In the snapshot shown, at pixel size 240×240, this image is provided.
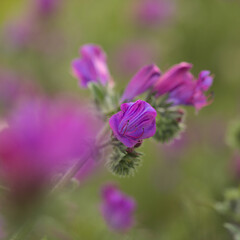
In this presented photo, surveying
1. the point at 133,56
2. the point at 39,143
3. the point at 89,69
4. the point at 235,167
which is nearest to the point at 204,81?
the point at 89,69

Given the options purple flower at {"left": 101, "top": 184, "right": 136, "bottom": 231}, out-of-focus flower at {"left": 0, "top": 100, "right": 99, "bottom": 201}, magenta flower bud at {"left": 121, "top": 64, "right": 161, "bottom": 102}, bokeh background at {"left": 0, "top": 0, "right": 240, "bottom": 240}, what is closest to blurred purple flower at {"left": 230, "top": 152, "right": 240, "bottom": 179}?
bokeh background at {"left": 0, "top": 0, "right": 240, "bottom": 240}

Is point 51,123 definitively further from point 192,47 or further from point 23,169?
point 192,47

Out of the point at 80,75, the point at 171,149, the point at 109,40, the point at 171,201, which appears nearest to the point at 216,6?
the point at 109,40

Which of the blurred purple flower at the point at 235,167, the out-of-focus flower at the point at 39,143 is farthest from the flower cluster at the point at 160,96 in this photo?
the blurred purple flower at the point at 235,167

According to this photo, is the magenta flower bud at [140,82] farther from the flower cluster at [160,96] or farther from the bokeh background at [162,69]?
the bokeh background at [162,69]

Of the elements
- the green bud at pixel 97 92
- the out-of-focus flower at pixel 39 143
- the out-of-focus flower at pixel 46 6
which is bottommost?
the out-of-focus flower at pixel 39 143

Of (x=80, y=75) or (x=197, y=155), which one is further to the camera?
(x=197, y=155)
